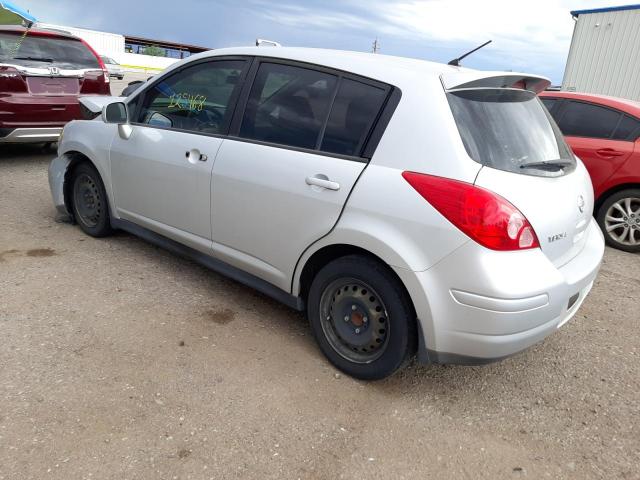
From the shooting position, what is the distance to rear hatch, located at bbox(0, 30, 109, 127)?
631 centimetres

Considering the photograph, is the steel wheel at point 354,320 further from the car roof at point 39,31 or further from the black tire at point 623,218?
the car roof at point 39,31

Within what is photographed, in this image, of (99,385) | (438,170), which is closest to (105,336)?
(99,385)

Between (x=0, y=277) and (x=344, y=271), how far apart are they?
258 cm

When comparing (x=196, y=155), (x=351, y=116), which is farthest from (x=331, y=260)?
(x=196, y=155)

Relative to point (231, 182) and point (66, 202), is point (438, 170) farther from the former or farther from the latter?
point (66, 202)

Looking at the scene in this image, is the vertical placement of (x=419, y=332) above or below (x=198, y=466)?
above

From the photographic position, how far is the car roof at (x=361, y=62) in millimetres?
2703

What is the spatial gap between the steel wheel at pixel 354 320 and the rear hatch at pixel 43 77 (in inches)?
213

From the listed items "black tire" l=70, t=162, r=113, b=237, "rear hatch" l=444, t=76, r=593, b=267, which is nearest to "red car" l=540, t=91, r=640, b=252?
"rear hatch" l=444, t=76, r=593, b=267

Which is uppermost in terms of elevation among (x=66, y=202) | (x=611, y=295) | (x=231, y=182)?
(x=231, y=182)

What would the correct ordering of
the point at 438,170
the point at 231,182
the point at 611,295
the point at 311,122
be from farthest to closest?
the point at 611,295 < the point at 231,182 < the point at 311,122 < the point at 438,170

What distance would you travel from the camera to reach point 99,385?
264cm

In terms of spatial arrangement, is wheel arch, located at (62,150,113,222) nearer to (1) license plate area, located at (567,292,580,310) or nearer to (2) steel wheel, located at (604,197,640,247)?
(1) license plate area, located at (567,292,580,310)

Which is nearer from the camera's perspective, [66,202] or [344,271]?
[344,271]
